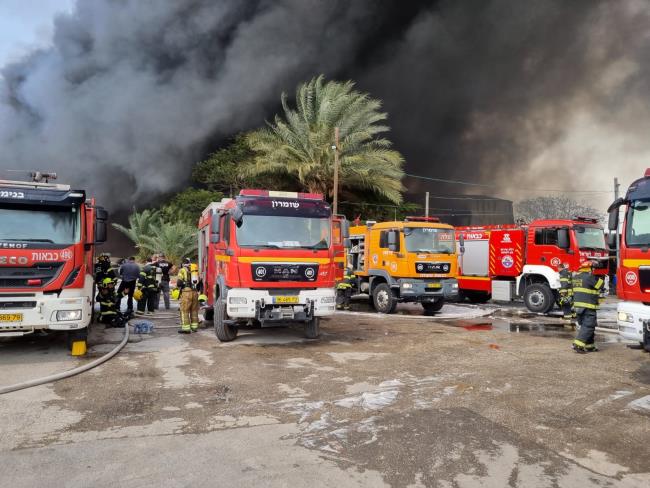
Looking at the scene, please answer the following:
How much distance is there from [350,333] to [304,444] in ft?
19.3

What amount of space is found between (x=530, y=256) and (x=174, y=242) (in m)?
13.5

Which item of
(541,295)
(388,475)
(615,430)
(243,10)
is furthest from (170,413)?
(243,10)

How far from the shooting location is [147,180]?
22.2m

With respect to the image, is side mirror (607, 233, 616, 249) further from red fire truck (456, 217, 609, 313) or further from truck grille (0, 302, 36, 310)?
truck grille (0, 302, 36, 310)

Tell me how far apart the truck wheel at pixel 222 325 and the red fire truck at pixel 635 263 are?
229 inches

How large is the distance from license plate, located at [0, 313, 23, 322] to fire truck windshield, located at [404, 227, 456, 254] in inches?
343

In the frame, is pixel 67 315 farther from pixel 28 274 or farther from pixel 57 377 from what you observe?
pixel 57 377

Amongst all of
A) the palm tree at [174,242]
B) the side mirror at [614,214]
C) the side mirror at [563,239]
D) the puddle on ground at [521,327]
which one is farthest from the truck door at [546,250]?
the palm tree at [174,242]

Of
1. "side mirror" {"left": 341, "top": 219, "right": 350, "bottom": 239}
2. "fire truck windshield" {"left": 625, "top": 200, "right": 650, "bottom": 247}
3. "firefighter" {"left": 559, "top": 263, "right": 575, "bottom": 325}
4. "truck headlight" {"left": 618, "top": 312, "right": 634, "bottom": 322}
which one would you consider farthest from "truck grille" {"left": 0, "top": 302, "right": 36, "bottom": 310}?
"firefighter" {"left": 559, "top": 263, "right": 575, "bottom": 325}

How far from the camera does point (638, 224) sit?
6.66m

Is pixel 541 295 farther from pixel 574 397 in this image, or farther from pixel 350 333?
pixel 574 397

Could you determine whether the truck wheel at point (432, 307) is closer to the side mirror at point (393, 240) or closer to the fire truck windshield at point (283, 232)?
the side mirror at point (393, 240)

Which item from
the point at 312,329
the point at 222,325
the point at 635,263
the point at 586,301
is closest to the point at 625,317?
the point at 635,263

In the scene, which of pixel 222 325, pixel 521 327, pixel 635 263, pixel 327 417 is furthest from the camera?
pixel 521 327
